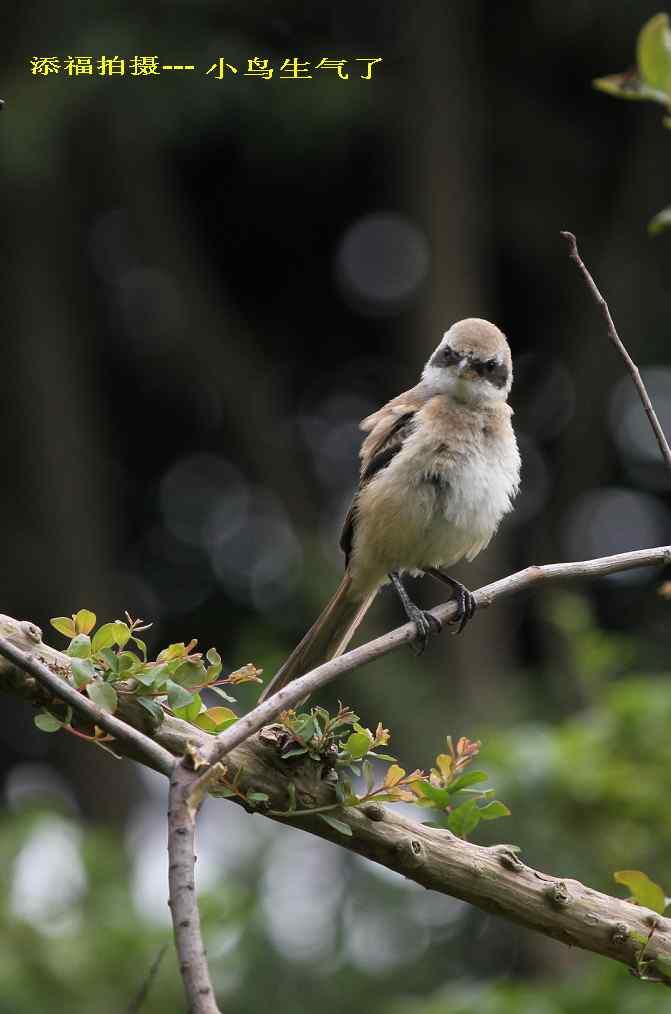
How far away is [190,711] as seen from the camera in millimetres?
2820

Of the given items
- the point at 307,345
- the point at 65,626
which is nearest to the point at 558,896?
the point at 65,626

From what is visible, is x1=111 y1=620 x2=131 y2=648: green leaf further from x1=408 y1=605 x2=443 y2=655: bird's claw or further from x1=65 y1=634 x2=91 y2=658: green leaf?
x1=408 y1=605 x2=443 y2=655: bird's claw

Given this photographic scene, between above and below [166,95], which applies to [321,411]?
below

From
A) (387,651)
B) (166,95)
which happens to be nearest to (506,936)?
(166,95)

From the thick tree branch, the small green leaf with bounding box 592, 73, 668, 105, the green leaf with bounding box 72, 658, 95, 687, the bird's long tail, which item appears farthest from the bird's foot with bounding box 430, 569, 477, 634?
the small green leaf with bounding box 592, 73, 668, 105

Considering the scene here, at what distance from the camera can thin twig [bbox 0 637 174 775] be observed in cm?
223

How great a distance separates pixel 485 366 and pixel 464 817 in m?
2.23

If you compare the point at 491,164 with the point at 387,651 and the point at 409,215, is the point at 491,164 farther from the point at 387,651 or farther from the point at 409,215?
the point at 387,651

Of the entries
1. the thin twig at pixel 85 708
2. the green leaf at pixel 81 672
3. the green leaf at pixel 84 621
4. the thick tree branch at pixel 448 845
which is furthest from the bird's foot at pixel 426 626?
the thin twig at pixel 85 708

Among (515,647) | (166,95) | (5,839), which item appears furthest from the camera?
(515,647)

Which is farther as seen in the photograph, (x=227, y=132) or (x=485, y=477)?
(x=227, y=132)

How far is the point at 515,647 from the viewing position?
11680 mm

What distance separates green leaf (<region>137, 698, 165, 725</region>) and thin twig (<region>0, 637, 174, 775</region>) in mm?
285

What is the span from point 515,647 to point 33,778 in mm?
4544
